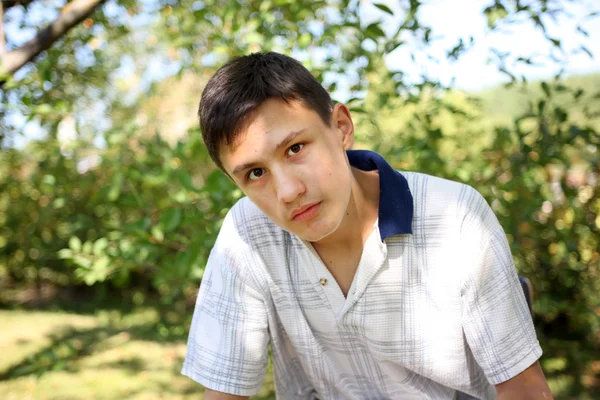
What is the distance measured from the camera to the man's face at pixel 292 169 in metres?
1.53

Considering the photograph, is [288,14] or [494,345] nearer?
[494,345]

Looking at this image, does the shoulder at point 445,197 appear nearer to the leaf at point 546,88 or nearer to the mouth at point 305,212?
the mouth at point 305,212

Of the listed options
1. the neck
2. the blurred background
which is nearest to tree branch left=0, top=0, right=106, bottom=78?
the blurred background

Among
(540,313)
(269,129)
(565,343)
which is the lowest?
(565,343)

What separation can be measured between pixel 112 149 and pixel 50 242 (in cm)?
312

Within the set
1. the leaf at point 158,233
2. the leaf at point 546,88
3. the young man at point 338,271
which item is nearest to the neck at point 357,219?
the young man at point 338,271

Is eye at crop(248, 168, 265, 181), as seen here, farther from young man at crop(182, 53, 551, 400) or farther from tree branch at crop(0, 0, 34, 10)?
tree branch at crop(0, 0, 34, 10)

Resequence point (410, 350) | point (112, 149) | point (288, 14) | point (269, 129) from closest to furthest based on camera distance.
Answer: point (269, 129)
point (410, 350)
point (288, 14)
point (112, 149)

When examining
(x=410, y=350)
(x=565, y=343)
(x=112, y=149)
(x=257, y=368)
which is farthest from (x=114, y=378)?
(x=565, y=343)

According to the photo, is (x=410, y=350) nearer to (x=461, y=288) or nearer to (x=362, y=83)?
(x=461, y=288)

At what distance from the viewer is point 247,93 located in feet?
5.15

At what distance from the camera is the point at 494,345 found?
61.9 inches

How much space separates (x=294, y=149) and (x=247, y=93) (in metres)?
0.20

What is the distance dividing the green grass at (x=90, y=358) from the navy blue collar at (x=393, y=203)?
2.27m
